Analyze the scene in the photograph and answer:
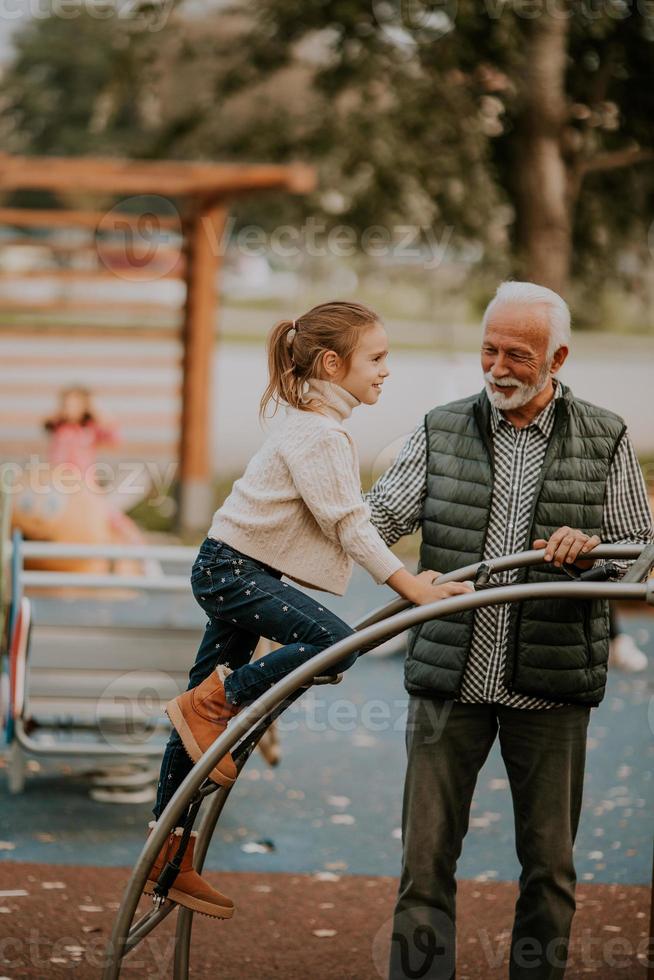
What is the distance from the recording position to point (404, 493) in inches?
142

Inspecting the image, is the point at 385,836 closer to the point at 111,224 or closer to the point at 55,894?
the point at 55,894

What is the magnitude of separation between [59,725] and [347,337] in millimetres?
2921

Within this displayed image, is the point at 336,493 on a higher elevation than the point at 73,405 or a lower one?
lower

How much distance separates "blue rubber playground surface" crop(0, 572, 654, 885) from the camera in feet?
17.2

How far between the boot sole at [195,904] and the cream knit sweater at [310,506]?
75cm

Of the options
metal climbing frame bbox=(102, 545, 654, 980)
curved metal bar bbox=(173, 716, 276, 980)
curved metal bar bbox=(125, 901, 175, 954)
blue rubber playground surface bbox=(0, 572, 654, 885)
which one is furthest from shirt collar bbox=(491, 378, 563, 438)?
blue rubber playground surface bbox=(0, 572, 654, 885)

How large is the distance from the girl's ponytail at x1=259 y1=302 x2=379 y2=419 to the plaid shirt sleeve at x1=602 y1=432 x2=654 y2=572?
0.70 meters

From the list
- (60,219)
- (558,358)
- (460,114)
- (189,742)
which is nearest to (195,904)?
(189,742)

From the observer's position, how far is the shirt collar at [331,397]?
3.22m

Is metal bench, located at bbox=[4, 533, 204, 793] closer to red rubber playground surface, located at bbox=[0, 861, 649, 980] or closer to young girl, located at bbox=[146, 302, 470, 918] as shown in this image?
red rubber playground surface, located at bbox=[0, 861, 649, 980]

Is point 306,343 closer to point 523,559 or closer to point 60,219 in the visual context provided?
point 523,559

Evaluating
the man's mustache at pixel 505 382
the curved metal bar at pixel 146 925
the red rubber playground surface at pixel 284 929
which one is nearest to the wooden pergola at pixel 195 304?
the red rubber playground surface at pixel 284 929

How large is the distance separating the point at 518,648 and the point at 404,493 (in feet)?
1.55

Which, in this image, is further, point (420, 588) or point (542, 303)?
point (542, 303)
